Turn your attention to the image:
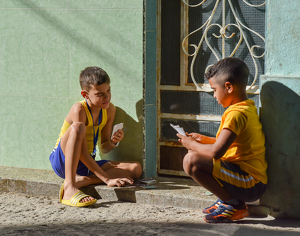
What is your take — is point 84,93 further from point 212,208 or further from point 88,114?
point 212,208

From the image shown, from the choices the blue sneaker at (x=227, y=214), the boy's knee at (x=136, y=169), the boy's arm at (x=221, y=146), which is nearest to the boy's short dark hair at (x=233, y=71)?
the boy's arm at (x=221, y=146)

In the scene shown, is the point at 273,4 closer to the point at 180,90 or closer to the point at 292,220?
the point at 180,90

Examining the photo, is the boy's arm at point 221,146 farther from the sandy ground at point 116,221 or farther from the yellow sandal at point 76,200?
the yellow sandal at point 76,200

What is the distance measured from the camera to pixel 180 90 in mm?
4156

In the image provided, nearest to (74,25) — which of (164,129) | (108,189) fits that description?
(164,129)

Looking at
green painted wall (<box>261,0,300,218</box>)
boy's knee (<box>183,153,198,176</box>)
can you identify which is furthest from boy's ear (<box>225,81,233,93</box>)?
boy's knee (<box>183,153,198,176</box>)

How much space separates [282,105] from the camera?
3189mm

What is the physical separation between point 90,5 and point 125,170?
1.68 metres

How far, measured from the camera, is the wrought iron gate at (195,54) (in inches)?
151

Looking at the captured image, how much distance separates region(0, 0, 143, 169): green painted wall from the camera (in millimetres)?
4125

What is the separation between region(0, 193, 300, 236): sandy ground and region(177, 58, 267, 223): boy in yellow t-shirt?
0.54 ft

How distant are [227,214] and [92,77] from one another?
69.0 inches

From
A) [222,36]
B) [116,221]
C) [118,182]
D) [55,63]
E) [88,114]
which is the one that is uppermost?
[222,36]

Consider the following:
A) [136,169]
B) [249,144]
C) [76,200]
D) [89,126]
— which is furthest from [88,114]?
[249,144]
